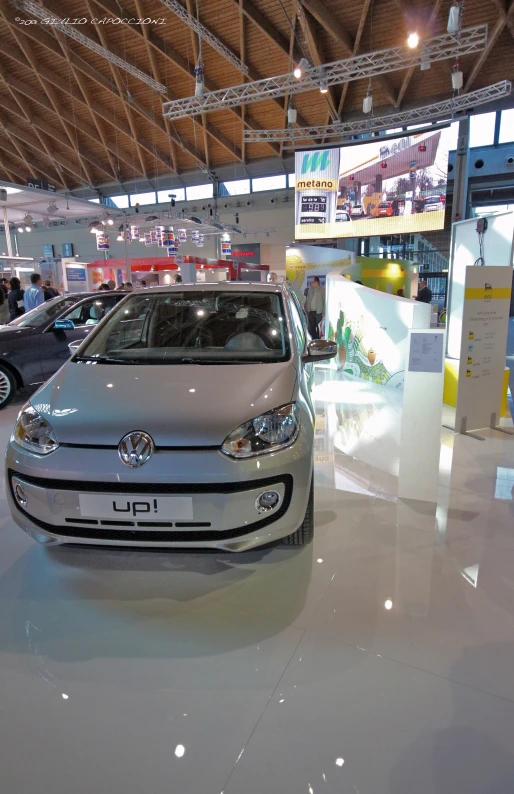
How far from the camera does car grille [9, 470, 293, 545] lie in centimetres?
174

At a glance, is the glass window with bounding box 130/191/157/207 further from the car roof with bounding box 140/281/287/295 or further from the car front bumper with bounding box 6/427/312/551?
the car front bumper with bounding box 6/427/312/551

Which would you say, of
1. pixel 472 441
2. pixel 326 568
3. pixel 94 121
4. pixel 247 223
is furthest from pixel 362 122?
pixel 326 568

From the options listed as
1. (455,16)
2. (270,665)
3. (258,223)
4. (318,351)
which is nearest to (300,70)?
(455,16)

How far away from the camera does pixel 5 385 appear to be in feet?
16.8

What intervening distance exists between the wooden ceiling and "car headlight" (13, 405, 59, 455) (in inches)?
480

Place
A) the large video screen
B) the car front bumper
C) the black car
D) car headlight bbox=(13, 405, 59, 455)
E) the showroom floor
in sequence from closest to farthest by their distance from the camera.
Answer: the showroom floor
the car front bumper
car headlight bbox=(13, 405, 59, 455)
the black car
the large video screen

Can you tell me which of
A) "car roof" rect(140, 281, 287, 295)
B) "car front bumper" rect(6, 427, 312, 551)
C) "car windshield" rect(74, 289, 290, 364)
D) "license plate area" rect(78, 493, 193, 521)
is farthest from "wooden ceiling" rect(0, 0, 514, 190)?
"license plate area" rect(78, 493, 193, 521)

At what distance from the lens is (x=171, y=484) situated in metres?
1.73

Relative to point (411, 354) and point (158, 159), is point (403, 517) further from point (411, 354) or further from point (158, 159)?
point (158, 159)

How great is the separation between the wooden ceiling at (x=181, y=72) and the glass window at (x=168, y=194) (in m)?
0.89

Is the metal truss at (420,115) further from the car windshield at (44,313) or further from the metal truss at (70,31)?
the car windshield at (44,313)

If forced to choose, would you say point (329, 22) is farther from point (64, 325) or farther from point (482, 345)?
point (64, 325)

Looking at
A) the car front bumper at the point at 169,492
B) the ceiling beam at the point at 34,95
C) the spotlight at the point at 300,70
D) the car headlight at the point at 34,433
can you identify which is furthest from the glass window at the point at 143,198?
the car front bumper at the point at 169,492

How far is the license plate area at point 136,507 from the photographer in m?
1.73
